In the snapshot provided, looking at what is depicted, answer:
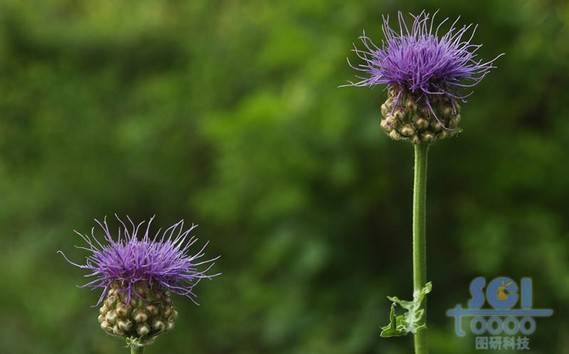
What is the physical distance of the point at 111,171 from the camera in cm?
845

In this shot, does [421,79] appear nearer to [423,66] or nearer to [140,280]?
[423,66]

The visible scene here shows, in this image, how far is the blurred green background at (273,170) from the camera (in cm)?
661

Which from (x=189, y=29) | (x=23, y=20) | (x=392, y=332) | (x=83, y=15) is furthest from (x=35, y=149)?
(x=392, y=332)

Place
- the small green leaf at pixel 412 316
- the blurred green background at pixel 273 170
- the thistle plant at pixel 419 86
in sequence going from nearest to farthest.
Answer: the small green leaf at pixel 412 316, the thistle plant at pixel 419 86, the blurred green background at pixel 273 170

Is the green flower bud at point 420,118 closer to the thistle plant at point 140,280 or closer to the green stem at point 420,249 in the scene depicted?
the green stem at point 420,249

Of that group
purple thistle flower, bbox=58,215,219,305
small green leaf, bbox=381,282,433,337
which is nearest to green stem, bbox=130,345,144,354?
purple thistle flower, bbox=58,215,219,305

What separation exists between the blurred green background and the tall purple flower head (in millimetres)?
3628

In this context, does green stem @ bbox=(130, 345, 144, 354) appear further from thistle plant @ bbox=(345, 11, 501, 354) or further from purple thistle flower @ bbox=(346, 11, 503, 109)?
purple thistle flower @ bbox=(346, 11, 503, 109)

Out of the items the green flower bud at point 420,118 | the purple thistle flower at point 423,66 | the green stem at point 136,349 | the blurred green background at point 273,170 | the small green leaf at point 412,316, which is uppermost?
the blurred green background at point 273,170

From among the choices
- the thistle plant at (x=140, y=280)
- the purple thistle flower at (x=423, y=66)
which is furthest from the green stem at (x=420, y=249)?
the thistle plant at (x=140, y=280)

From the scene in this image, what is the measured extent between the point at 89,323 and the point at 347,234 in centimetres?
254

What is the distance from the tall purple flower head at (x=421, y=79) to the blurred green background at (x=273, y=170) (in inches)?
143

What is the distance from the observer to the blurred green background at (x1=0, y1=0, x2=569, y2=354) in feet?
21.7

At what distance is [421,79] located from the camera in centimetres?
230
